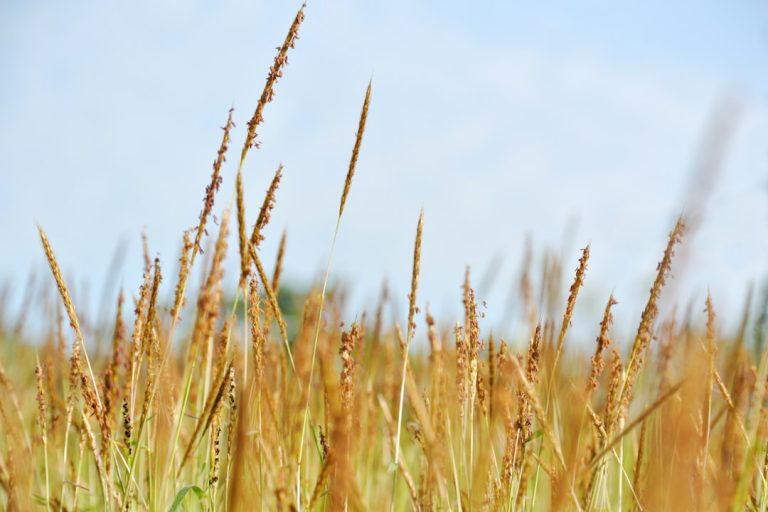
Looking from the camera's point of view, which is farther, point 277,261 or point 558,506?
point 277,261

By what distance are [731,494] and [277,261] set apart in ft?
2.35

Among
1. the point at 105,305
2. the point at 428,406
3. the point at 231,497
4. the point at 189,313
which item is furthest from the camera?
the point at 105,305

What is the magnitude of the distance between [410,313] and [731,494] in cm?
54

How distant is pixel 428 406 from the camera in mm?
1626

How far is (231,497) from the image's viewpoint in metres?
0.72

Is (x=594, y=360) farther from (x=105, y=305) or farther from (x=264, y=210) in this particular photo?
(x=105, y=305)

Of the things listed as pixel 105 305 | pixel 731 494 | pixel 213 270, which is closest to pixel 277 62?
pixel 213 270

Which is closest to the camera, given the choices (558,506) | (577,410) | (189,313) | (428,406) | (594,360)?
(558,506)

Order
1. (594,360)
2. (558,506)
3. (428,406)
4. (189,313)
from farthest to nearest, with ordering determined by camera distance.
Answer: (189,313) → (428,406) → (594,360) → (558,506)

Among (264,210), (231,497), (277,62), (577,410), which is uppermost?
(277,62)

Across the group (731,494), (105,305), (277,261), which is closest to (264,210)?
(277,261)

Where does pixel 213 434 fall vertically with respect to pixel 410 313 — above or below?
below

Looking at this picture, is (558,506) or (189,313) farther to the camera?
(189,313)

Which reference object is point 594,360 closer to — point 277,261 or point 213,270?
point 277,261
